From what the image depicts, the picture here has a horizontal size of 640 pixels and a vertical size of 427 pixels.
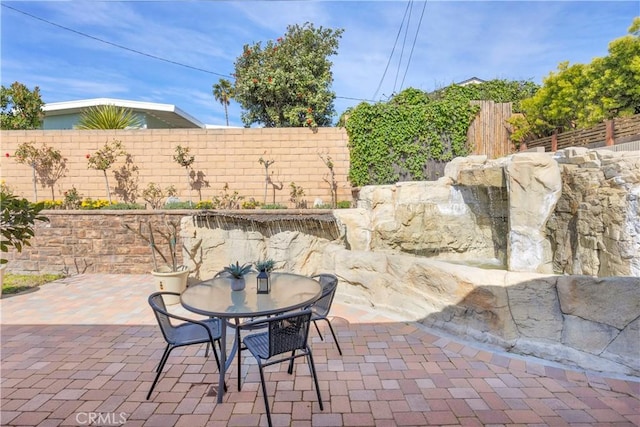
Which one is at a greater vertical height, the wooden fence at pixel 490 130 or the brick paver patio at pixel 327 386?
the wooden fence at pixel 490 130

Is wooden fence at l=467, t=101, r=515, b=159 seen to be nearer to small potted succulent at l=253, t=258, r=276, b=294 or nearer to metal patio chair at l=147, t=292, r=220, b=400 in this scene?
small potted succulent at l=253, t=258, r=276, b=294

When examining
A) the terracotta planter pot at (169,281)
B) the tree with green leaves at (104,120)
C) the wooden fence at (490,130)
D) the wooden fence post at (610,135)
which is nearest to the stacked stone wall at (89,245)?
the terracotta planter pot at (169,281)

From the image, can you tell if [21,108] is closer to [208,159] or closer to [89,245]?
[208,159]

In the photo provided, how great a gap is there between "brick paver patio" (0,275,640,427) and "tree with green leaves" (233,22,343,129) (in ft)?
25.7

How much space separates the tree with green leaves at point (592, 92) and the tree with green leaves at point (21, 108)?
47.8 feet

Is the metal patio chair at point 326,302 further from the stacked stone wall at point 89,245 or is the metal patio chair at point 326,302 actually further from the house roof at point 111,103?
the house roof at point 111,103

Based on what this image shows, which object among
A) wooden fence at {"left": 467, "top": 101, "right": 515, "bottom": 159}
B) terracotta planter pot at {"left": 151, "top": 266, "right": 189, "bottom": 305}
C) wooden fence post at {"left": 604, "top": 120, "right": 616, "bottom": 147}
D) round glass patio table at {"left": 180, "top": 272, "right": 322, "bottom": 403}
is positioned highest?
wooden fence at {"left": 467, "top": 101, "right": 515, "bottom": 159}

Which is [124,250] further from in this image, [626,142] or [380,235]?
[626,142]

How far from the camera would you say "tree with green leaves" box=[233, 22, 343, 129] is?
33.2ft

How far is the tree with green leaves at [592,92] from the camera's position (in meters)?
6.34

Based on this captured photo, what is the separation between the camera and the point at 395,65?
37.5 feet

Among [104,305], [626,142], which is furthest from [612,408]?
[104,305]

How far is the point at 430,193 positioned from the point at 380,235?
3.82ft

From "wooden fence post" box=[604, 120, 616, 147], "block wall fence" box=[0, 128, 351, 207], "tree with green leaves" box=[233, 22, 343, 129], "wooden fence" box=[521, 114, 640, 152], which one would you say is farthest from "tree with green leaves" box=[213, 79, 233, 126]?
"wooden fence post" box=[604, 120, 616, 147]
